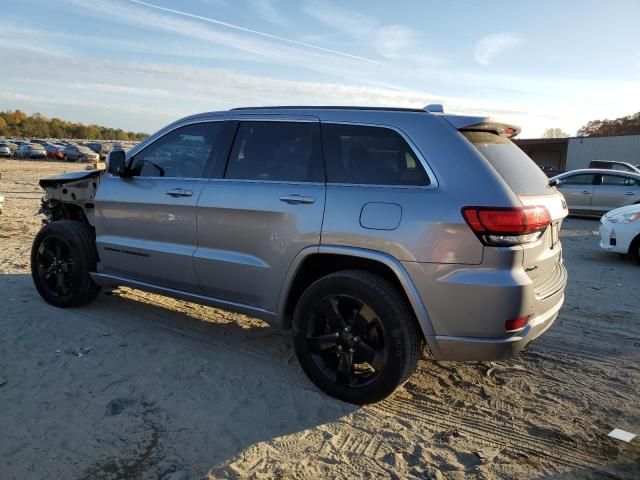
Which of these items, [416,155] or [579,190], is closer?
[416,155]

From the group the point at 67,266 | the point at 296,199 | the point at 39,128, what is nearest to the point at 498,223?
the point at 296,199

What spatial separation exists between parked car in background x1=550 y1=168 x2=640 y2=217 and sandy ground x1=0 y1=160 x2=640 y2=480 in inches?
411

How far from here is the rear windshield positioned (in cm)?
336

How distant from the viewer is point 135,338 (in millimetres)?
4688

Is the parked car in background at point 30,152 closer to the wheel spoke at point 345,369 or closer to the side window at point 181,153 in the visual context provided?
the side window at point 181,153

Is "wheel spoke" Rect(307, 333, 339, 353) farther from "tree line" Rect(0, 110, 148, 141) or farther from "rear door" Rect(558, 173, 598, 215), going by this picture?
"tree line" Rect(0, 110, 148, 141)

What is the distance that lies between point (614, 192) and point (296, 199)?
44.1 ft

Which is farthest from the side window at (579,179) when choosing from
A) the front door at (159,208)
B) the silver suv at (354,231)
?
the front door at (159,208)

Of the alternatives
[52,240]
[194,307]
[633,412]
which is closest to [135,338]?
[194,307]

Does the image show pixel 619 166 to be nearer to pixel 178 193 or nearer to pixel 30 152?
pixel 178 193

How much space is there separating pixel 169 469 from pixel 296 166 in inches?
84.0

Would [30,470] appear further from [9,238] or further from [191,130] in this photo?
[9,238]

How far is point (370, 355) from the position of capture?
350 centimetres

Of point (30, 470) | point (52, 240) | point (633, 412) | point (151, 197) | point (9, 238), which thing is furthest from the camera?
point (9, 238)
